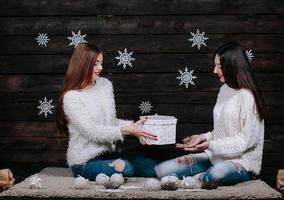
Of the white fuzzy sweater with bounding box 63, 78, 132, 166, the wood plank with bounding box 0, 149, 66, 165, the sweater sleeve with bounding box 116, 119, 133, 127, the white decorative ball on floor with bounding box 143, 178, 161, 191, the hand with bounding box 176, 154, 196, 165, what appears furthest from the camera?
the wood plank with bounding box 0, 149, 66, 165

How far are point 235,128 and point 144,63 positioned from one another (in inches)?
51.3

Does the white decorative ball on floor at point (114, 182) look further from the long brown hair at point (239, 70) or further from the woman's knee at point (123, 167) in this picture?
the long brown hair at point (239, 70)

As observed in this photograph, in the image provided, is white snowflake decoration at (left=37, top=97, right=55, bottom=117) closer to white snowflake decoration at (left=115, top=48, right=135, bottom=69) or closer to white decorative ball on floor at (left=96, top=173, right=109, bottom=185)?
white snowflake decoration at (left=115, top=48, right=135, bottom=69)

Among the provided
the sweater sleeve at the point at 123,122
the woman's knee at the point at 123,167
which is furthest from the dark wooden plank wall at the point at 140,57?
the woman's knee at the point at 123,167

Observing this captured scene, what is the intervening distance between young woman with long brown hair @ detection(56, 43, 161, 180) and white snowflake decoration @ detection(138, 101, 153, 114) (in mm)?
565

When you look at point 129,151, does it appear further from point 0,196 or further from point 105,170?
point 0,196

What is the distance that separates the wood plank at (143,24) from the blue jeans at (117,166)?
1238 millimetres

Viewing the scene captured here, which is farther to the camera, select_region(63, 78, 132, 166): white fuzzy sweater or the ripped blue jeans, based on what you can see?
select_region(63, 78, 132, 166): white fuzzy sweater

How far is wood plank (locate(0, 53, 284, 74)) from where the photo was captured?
20.0 ft

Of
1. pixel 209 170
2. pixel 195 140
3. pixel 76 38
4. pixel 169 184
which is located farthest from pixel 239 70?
pixel 76 38

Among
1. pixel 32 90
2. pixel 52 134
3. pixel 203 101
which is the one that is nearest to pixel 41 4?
pixel 32 90

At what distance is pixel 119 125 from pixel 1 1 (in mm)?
1704

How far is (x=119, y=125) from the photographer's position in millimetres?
5688

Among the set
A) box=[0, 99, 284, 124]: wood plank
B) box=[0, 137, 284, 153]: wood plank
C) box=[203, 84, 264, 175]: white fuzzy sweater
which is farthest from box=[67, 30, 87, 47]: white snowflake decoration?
box=[203, 84, 264, 175]: white fuzzy sweater
